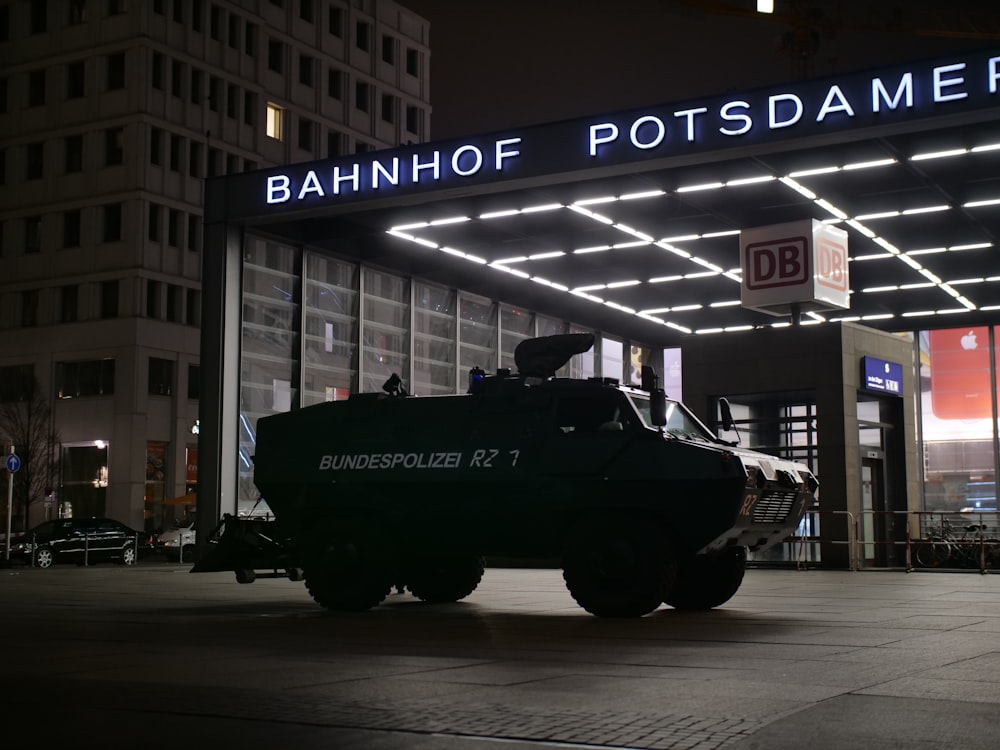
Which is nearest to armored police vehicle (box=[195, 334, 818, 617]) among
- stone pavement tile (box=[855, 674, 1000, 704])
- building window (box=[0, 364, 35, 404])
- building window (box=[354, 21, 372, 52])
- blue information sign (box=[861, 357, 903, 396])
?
stone pavement tile (box=[855, 674, 1000, 704])

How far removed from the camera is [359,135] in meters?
71.1

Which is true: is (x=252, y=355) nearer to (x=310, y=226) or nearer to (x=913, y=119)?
(x=310, y=226)

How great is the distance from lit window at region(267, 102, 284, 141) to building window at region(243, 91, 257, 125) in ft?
4.61

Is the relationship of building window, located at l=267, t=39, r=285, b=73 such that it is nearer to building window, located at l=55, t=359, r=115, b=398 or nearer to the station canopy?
building window, located at l=55, t=359, r=115, b=398

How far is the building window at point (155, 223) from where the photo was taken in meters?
56.8

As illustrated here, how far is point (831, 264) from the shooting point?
26.9 metres

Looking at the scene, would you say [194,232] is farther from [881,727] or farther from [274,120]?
[881,727]

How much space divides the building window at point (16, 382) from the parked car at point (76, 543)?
20.1 metres

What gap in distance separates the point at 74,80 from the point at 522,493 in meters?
50.3

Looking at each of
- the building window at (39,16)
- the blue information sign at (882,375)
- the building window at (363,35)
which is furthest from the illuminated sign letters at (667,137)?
the building window at (363,35)

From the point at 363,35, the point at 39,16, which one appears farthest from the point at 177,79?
the point at 363,35

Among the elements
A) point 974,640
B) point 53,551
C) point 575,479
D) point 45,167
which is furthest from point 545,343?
point 45,167

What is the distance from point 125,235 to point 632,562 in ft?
151

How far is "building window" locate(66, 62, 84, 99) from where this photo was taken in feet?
192
